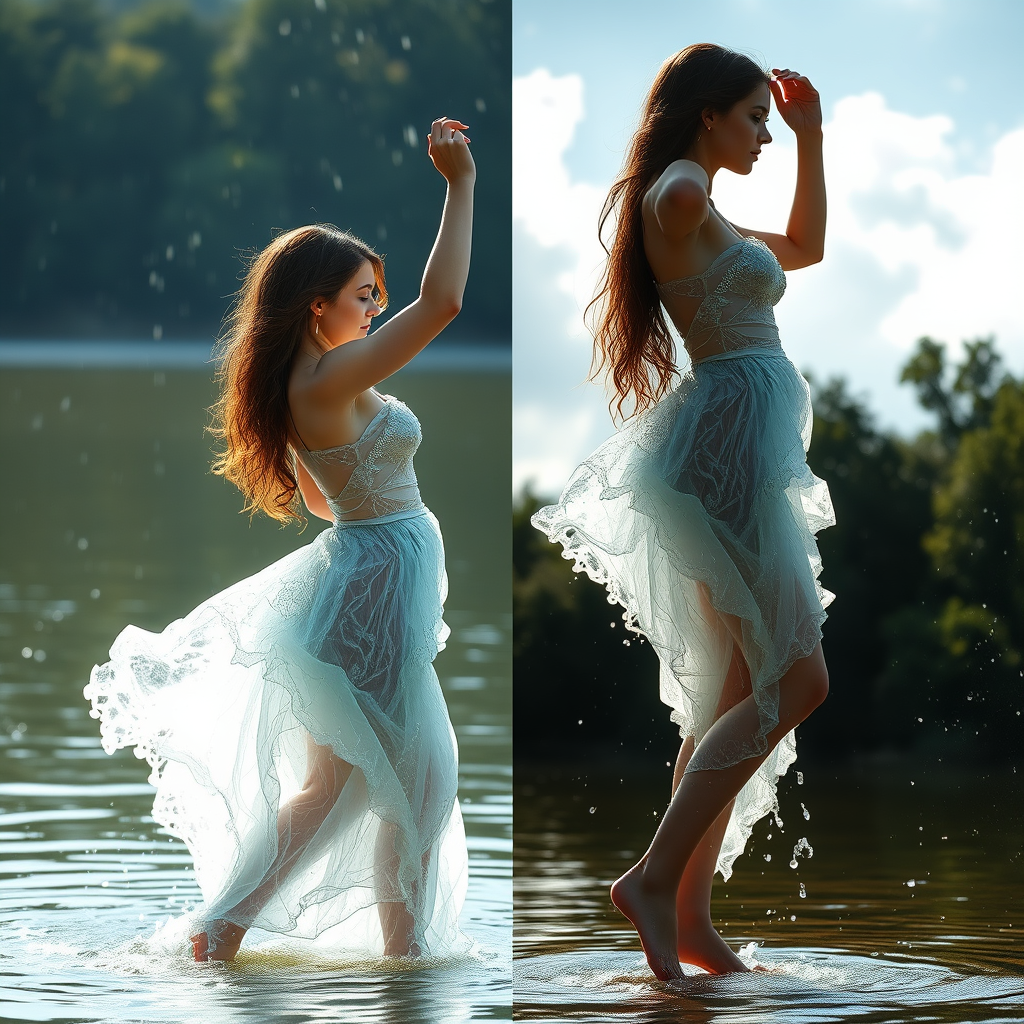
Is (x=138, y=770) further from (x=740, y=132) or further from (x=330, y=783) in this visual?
(x=740, y=132)

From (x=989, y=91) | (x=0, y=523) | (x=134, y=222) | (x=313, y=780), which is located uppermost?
(x=134, y=222)

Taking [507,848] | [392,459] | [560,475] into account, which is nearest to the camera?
[392,459]

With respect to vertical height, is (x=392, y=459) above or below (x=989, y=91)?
below

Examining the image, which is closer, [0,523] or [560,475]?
[560,475]

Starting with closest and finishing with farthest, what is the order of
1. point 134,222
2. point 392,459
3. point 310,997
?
point 310,997, point 392,459, point 134,222

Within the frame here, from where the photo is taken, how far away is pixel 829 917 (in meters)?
4.47

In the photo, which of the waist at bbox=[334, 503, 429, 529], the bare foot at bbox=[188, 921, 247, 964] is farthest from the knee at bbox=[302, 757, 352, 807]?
the waist at bbox=[334, 503, 429, 529]

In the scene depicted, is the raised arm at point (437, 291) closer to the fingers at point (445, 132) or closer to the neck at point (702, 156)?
the fingers at point (445, 132)

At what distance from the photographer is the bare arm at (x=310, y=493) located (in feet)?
13.4

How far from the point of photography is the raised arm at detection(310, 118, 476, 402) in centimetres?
371

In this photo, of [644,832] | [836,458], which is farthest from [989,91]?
[644,832]

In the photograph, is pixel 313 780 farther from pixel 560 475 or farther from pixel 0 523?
pixel 0 523

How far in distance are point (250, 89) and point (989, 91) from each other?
3906 cm

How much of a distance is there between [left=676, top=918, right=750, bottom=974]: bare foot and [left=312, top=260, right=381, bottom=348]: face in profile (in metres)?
1.46
